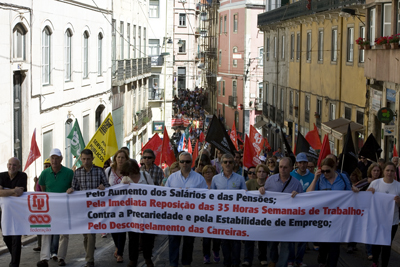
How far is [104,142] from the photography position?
47.6 ft

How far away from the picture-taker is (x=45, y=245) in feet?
32.1

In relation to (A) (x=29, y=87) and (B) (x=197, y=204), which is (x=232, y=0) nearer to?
(A) (x=29, y=87)

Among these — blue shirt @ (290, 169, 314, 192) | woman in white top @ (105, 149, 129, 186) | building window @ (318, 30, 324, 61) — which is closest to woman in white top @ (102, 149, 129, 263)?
woman in white top @ (105, 149, 129, 186)

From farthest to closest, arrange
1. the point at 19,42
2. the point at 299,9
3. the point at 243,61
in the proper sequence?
the point at 243,61, the point at 299,9, the point at 19,42

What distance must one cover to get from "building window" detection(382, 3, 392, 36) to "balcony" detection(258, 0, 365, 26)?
7.66 ft

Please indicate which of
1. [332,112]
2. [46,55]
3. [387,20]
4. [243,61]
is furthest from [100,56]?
[243,61]

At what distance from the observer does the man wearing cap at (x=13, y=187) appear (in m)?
9.54

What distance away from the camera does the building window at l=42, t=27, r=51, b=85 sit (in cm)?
2106

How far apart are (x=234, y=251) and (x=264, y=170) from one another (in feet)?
4.86

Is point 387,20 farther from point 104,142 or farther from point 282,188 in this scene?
point 282,188

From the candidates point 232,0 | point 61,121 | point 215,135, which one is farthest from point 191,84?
point 215,135

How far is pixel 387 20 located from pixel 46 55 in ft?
35.7

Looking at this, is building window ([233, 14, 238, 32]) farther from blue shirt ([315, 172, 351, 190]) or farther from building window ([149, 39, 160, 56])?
blue shirt ([315, 172, 351, 190])

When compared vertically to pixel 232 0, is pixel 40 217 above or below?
below
